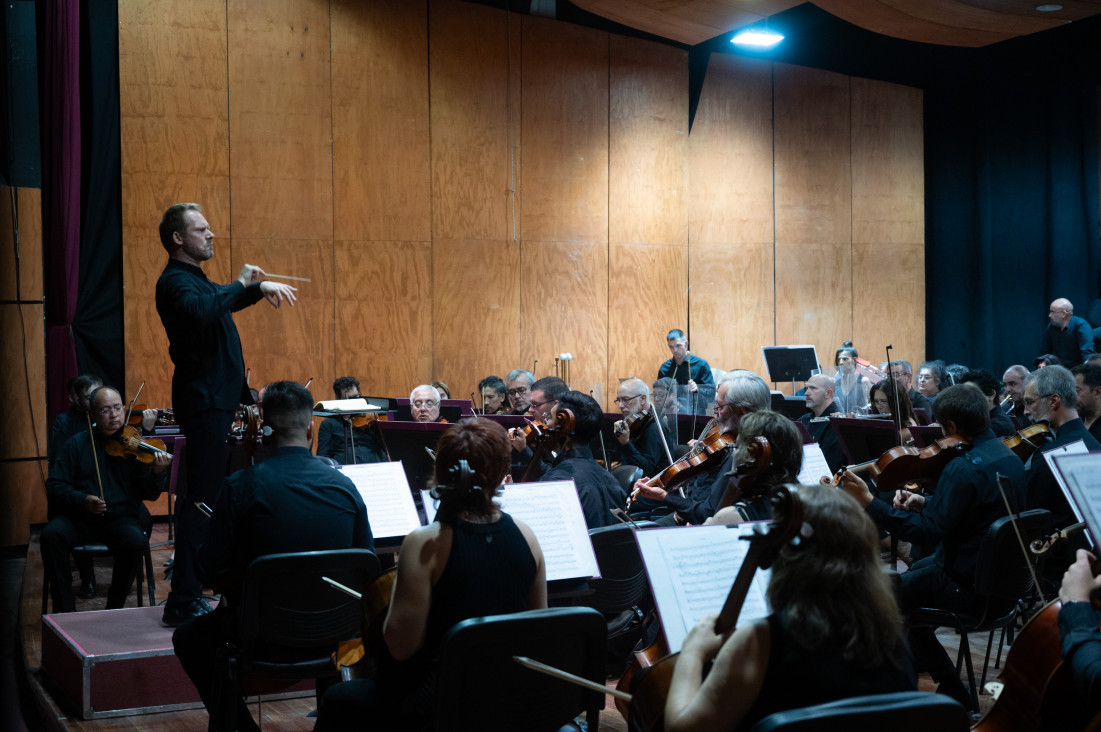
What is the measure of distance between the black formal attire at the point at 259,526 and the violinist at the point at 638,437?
10.7 feet

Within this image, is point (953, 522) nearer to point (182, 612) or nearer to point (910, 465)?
point (910, 465)

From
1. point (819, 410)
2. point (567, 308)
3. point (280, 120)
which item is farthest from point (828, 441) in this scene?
point (280, 120)

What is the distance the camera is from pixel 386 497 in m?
3.79

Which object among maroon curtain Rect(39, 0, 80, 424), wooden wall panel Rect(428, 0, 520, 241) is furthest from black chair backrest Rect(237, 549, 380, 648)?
wooden wall panel Rect(428, 0, 520, 241)

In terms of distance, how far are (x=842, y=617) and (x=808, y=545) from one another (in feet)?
0.42

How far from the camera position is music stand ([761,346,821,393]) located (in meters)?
9.87

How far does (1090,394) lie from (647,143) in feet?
21.6

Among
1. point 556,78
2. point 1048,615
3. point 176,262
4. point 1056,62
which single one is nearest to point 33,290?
point 176,262

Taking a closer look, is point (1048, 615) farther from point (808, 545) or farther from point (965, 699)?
point (965, 699)

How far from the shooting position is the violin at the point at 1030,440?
451 centimetres

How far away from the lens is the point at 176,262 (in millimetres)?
3559

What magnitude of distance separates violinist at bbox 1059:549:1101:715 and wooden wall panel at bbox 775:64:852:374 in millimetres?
9429

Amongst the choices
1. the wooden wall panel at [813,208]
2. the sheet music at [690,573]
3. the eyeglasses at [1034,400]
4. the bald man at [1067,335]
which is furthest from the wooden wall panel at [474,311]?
the sheet music at [690,573]

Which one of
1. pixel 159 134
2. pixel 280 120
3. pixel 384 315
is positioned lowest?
pixel 384 315
